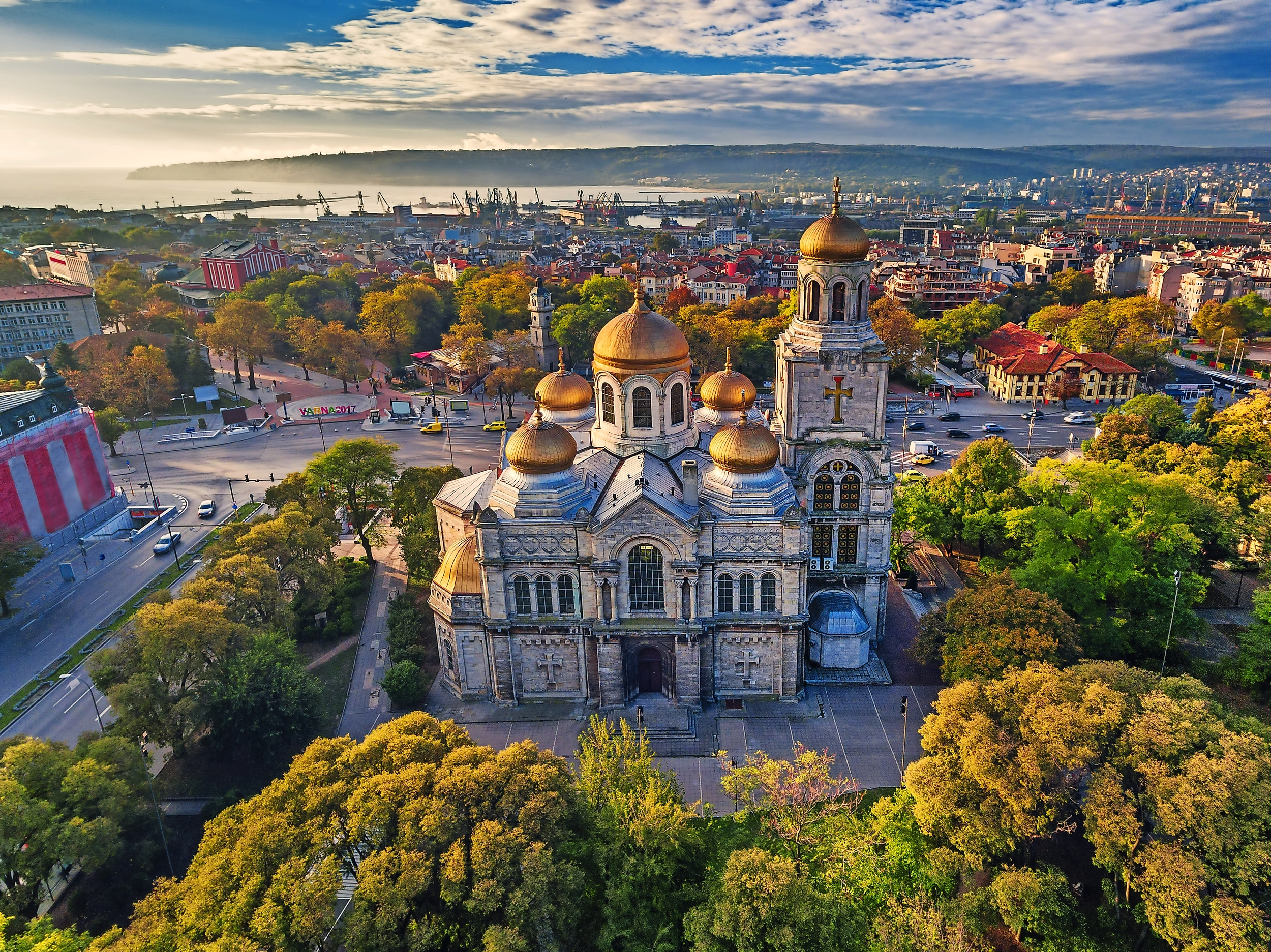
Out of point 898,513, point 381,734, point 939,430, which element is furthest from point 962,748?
point 939,430

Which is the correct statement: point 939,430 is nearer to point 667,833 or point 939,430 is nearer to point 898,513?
point 898,513

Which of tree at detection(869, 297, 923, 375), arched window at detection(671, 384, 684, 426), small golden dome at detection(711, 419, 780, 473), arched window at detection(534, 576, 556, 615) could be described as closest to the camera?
small golden dome at detection(711, 419, 780, 473)

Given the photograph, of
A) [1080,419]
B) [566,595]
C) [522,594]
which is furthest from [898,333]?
[522,594]

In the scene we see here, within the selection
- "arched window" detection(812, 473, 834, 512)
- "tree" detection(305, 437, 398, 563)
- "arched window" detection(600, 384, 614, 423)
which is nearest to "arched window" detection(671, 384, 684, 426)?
"arched window" detection(600, 384, 614, 423)

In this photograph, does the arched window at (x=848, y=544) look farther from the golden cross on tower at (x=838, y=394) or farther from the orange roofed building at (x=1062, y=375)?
the orange roofed building at (x=1062, y=375)

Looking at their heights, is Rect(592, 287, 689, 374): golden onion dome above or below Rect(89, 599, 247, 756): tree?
above

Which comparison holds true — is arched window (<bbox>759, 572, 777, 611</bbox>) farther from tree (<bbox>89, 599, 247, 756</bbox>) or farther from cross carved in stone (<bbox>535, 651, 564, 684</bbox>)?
tree (<bbox>89, 599, 247, 756</bbox>)

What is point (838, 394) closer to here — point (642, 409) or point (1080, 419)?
point (642, 409)
